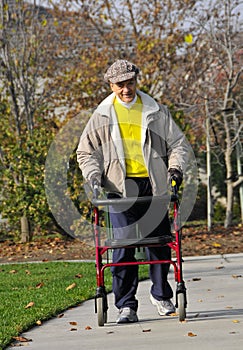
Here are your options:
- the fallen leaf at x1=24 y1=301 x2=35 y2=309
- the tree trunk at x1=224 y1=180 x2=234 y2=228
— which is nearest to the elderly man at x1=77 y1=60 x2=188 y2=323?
the fallen leaf at x1=24 y1=301 x2=35 y2=309

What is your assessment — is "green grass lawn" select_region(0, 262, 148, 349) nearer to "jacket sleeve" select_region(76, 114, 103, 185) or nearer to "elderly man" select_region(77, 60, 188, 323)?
"elderly man" select_region(77, 60, 188, 323)

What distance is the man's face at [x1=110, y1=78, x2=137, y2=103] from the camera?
6.44 metres

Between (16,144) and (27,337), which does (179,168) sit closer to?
(27,337)

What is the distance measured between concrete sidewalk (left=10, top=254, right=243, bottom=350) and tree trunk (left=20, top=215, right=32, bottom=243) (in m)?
6.93

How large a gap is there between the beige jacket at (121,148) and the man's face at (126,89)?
0.39 feet

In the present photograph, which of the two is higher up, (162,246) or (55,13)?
(55,13)

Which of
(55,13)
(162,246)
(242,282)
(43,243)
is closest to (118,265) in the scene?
(162,246)

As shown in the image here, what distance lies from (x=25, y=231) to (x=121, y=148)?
29.2ft

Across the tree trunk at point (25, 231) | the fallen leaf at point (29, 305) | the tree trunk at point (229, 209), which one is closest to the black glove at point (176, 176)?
the fallen leaf at point (29, 305)

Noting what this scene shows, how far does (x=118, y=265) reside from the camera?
636cm

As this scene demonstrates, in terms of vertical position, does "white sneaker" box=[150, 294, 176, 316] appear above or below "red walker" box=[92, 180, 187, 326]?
below

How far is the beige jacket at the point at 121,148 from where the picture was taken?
643cm

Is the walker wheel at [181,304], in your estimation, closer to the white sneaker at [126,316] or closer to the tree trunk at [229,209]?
the white sneaker at [126,316]

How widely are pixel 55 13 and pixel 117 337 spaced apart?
42.9 ft
